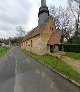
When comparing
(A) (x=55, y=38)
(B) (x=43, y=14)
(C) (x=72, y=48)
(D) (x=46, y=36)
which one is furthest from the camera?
(B) (x=43, y=14)

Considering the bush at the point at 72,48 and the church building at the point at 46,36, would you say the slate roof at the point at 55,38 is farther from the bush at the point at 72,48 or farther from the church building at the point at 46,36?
the bush at the point at 72,48

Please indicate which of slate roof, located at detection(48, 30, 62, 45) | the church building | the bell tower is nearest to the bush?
the church building

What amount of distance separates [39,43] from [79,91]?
1151 inches

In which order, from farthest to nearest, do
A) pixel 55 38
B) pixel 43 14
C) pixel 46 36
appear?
pixel 43 14, pixel 55 38, pixel 46 36

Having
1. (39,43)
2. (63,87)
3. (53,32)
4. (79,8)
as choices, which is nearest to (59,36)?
(53,32)

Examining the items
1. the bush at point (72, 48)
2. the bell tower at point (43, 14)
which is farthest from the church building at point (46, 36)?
the bush at point (72, 48)

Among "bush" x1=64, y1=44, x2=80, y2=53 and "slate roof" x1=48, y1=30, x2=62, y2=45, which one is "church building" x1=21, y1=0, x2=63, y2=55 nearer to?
"slate roof" x1=48, y1=30, x2=62, y2=45

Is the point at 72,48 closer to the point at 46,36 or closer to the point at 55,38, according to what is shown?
the point at 55,38

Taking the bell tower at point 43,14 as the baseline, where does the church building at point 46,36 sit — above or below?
below

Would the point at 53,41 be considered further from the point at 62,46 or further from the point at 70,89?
the point at 70,89

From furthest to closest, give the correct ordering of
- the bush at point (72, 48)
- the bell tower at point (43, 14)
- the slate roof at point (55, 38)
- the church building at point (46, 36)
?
the bell tower at point (43, 14)
the slate roof at point (55, 38)
the church building at point (46, 36)
the bush at point (72, 48)

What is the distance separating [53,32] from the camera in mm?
41969

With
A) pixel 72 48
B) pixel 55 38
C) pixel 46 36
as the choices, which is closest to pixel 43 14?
pixel 46 36

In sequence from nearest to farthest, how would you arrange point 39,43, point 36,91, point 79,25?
point 36,91 < point 39,43 < point 79,25
